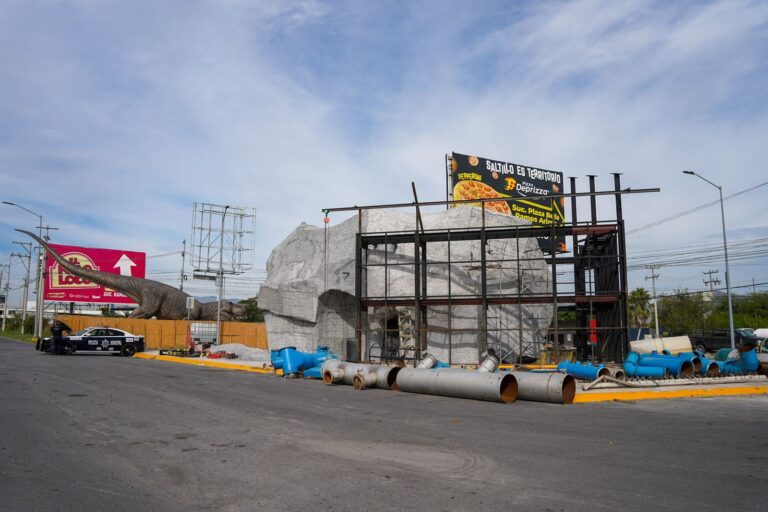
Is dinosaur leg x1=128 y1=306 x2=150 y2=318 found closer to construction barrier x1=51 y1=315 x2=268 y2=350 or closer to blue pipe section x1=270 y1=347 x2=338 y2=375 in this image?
construction barrier x1=51 y1=315 x2=268 y2=350

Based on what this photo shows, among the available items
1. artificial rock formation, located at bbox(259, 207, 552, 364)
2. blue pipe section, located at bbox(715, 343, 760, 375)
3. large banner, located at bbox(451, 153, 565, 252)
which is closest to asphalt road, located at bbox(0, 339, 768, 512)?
blue pipe section, located at bbox(715, 343, 760, 375)

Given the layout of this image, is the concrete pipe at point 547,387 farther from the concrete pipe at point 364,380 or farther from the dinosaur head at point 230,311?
the dinosaur head at point 230,311

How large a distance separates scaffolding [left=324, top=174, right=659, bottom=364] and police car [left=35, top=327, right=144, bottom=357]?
1346 cm

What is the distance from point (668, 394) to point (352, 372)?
872cm

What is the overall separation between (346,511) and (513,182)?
110ft

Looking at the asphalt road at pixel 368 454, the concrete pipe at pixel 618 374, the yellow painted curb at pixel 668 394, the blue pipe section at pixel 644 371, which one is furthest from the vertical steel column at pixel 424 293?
the asphalt road at pixel 368 454

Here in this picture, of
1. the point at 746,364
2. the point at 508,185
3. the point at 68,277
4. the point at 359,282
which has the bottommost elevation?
the point at 746,364

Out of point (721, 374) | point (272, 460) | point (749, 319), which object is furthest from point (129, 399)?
point (749, 319)

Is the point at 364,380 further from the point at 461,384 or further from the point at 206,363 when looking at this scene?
the point at 206,363

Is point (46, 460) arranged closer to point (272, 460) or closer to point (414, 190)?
point (272, 460)

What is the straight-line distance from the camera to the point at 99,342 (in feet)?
99.4

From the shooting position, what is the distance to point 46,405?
11484mm

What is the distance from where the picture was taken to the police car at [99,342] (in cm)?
2931

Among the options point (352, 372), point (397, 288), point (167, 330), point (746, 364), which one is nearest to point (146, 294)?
point (167, 330)
